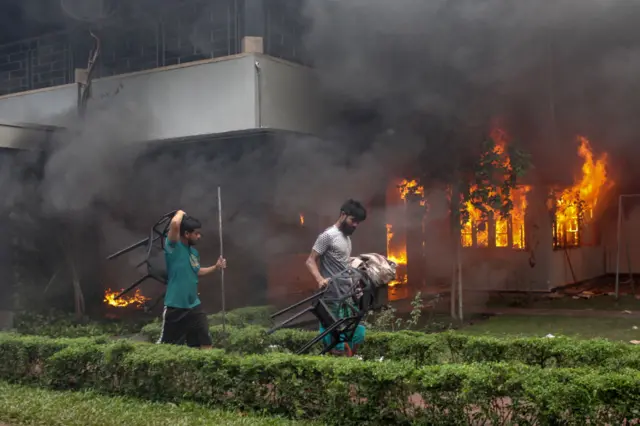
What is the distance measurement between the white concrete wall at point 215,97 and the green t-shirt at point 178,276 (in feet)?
13.5

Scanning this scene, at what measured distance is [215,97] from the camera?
10.1 metres

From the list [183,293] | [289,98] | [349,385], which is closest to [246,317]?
[183,293]

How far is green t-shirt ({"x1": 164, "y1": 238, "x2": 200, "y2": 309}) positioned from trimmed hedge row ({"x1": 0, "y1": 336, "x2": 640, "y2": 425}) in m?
0.50

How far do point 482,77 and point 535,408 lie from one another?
723 centimetres

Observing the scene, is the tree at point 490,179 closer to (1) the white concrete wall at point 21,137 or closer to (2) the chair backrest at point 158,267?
(2) the chair backrest at point 158,267

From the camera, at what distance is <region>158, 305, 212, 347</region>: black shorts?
602cm

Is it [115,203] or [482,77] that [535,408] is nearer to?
[482,77]

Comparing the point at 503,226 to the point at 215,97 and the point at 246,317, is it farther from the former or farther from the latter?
the point at 246,317

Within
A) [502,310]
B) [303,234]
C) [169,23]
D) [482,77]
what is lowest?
[502,310]

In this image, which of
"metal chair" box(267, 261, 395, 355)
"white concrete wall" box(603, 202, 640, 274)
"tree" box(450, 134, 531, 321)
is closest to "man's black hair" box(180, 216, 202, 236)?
"metal chair" box(267, 261, 395, 355)

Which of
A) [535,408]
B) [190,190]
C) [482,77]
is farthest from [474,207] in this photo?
[535,408]

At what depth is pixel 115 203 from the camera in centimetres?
1046

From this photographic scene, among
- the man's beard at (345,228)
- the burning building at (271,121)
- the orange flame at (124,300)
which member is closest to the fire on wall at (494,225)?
the burning building at (271,121)

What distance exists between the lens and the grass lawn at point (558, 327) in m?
8.79
